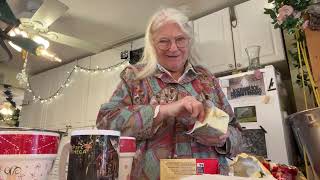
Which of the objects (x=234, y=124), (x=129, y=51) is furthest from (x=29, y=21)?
(x=234, y=124)

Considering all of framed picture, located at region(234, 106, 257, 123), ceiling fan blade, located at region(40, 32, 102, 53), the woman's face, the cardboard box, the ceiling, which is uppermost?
the ceiling

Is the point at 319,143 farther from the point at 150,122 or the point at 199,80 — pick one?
the point at 150,122

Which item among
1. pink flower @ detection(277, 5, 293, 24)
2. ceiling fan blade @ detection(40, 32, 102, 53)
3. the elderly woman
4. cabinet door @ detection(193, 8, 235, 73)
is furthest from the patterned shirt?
ceiling fan blade @ detection(40, 32, 102, 53)

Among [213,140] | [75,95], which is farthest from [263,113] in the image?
[75,95]

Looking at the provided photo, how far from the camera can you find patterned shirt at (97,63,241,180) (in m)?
0.58

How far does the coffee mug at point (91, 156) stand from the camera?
13.2 inches

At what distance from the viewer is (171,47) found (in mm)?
795

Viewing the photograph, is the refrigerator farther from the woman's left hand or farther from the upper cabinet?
the woman's left hand

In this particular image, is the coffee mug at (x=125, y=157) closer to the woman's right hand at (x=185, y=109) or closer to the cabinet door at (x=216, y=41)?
the woman's right hand at (x=185, y=109)

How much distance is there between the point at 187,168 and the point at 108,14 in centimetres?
211

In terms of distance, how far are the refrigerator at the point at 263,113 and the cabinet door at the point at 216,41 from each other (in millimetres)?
293

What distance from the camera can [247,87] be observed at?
1.70 metres

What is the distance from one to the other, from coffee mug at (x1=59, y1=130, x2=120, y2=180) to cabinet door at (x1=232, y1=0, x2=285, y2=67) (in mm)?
1683

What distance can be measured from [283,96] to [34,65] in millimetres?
3059
